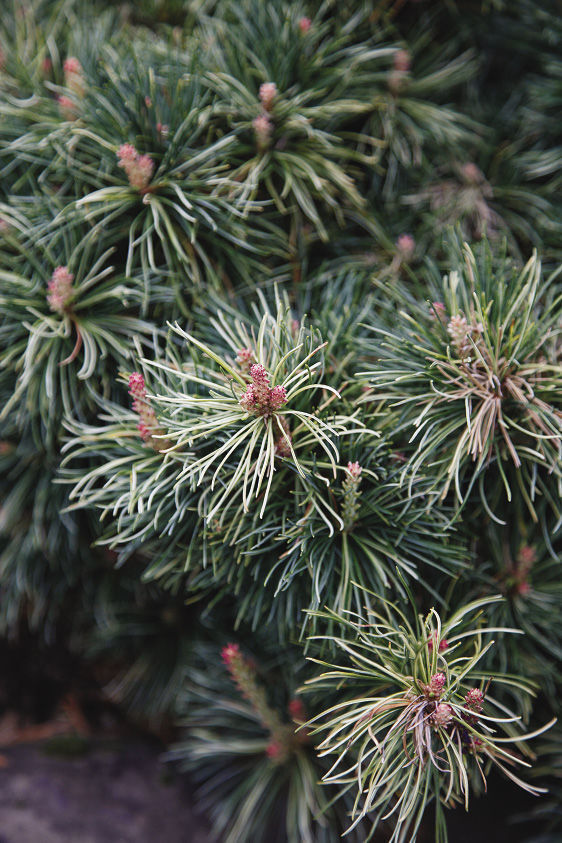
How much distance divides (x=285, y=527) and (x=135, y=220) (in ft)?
1.14

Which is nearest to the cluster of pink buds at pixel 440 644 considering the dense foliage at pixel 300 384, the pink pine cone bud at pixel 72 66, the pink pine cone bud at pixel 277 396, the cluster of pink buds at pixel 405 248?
the dense foliage at pixel 300 384

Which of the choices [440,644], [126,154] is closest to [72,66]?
[126,154]

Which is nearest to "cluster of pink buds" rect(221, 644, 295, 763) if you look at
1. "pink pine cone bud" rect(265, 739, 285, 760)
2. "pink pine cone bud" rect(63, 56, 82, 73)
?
"pink pine cone bud" rect(265, 739, 285, 760)

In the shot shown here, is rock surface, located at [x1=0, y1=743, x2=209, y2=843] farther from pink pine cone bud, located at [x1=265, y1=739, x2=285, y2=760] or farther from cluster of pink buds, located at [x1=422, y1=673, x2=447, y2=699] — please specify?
cluster of pink buds, located at [x1=422, y1=673, x2=447, y2=699]

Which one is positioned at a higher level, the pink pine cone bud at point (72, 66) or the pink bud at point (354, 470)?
the pink pine cone bud at point (72, 66)

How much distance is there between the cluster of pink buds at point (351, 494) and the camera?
0.55 meters

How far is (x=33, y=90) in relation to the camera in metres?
0.79

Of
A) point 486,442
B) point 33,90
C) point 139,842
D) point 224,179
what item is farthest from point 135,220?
point 139,842

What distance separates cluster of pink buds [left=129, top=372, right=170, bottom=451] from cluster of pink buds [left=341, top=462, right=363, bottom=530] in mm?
172

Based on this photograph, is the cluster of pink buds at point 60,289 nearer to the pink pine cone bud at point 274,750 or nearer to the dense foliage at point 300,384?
the dense foliage at point 300,384

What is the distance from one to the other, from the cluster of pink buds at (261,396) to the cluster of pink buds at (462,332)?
17 centimetres

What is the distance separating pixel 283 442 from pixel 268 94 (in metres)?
0.39

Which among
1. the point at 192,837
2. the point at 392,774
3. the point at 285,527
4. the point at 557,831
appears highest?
the point at 285,527

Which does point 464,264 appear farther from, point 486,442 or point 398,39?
point 398,39
